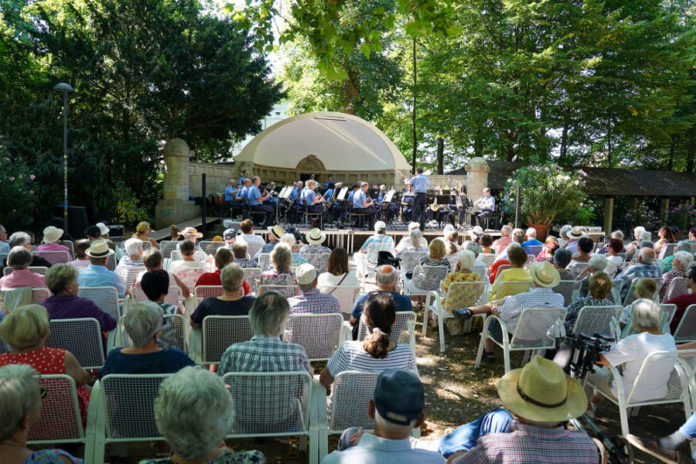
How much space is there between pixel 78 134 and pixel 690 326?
1343 cm

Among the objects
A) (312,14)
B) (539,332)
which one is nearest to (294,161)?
(312,14)

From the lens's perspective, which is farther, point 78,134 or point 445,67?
point 445,67

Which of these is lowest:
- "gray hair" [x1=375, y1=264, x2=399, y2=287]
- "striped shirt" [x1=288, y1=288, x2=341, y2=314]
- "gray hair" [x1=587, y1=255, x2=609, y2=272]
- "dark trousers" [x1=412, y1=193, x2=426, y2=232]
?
"striped shirt" [x1=288, y1=288, x2=341, y2=314]

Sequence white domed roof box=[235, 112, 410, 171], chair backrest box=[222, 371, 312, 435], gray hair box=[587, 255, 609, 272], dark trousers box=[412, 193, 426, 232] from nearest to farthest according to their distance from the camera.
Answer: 1. chair backrest box=[222, 371, 312, 435]
2. gray hair box=[587, 255, 609, 272]
3. dark trousers box=[412, 193, 426, 232]
4. white domed roof box=[235, 112, 410, 171]

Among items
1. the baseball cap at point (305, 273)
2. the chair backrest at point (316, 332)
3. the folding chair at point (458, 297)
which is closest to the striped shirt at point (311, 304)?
the baseball cap at point (305, 273)

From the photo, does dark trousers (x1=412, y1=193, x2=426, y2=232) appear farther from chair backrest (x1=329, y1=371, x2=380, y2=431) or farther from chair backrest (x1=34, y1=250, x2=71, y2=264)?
chair backrest (x1=329, y1=371, x2=380, y2=431)

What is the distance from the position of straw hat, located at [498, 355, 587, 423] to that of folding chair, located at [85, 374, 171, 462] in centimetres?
151

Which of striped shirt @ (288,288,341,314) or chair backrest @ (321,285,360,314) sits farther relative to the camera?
chair backrest @ (321,285,360,314)

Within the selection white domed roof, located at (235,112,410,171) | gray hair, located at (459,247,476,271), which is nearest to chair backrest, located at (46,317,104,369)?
gray hair, located at (459,247,476,271)

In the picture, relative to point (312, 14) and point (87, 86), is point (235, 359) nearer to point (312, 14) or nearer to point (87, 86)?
point (312, 14)

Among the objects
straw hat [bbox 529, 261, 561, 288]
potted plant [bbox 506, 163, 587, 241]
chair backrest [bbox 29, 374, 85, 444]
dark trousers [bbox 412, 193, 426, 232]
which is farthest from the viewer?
potted plant [bbox 506, 163, 587, 241]

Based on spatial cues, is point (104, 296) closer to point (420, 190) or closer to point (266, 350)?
point (266, 350)

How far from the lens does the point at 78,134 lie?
1244cm

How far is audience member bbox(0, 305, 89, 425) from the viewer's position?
2342 mm
